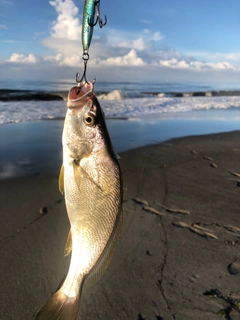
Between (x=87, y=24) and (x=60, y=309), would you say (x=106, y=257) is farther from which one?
(x=87, y=24)

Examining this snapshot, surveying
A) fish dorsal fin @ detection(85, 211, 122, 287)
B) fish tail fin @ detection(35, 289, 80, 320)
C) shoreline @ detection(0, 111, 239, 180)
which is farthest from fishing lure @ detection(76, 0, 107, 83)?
shoreline @ detection(0, 111, 239, 180)

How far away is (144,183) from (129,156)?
2.08 metres

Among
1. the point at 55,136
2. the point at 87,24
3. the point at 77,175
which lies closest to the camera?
the point at 77,175

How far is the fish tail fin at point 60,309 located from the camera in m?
1.93

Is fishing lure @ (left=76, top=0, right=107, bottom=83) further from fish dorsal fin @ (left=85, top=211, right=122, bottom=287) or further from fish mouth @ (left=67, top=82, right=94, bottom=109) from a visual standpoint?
fish dorsal fin @ (left=85, top=211, right=122, bottom=287)

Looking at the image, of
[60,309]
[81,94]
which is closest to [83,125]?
[81,94]

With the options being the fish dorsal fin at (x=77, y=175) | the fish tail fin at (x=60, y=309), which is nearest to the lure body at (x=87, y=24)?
the fish dorsal fin at (x=77, y=175)

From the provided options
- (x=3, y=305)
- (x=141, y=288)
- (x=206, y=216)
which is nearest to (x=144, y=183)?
(x=206, y=216)

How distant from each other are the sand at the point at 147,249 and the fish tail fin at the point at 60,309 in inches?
54.6

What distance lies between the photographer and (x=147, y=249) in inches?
168

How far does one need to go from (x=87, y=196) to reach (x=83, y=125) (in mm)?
459

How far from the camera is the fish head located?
6.86ft

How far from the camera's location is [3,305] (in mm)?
3320

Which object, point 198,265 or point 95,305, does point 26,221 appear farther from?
point 198,265
